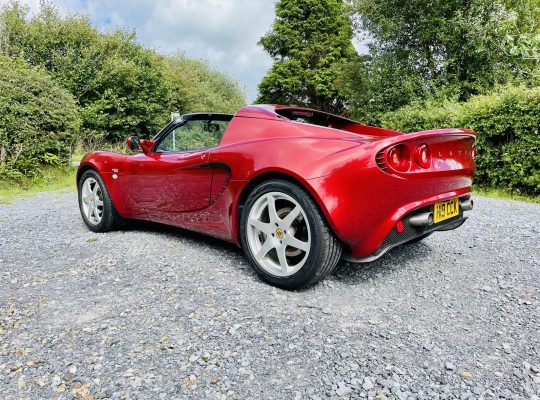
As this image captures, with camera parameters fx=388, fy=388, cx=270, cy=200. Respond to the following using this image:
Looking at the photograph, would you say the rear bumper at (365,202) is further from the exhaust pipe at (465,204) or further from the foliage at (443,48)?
the foliage at (443,48)

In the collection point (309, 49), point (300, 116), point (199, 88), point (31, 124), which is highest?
point (309, 49)

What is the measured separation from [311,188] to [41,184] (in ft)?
26.2

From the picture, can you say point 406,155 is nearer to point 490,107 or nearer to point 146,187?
point 146,187

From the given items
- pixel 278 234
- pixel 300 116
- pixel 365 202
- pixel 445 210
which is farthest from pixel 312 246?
pixel 300 116

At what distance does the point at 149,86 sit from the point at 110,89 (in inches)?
94.5

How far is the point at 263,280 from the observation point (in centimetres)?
260

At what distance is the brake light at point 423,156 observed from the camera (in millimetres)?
2326

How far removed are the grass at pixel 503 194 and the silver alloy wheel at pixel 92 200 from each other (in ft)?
21.2

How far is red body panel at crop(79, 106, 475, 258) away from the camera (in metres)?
2.22

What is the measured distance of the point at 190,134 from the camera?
3.51 m

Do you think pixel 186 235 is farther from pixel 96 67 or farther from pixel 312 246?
pixel 96 67

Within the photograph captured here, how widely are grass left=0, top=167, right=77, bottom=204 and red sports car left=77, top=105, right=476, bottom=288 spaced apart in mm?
5606

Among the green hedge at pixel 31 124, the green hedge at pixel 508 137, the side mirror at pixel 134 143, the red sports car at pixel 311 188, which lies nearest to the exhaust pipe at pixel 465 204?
the red sports car at pixel 311 188

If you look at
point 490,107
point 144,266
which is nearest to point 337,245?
point 144,266
